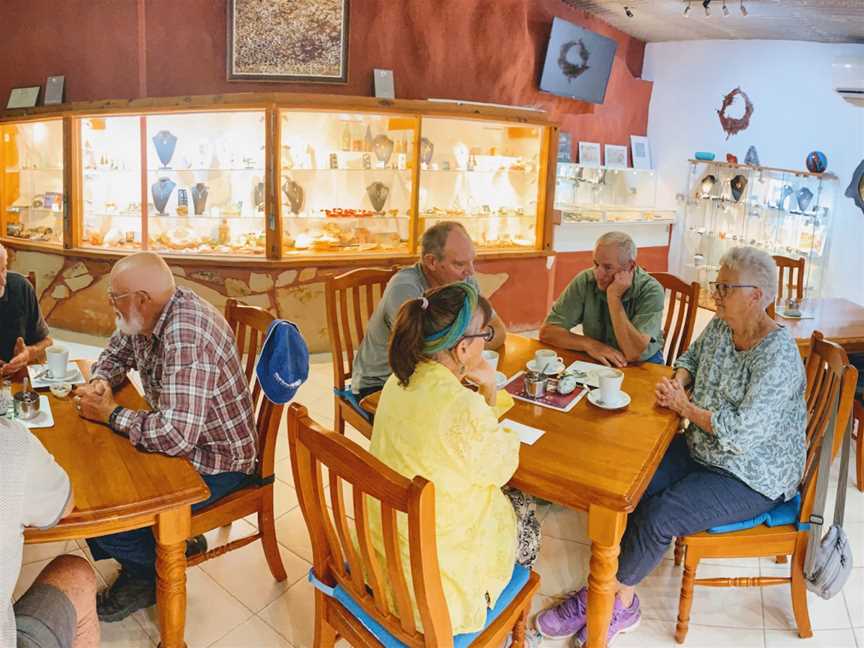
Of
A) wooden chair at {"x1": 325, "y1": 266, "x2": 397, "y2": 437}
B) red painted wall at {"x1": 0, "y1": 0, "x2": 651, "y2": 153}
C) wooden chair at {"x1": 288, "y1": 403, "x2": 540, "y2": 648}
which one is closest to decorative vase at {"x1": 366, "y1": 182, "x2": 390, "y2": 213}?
red painted wall at {"x1": 0, "y1": 0, "x2": 651, "y2": 153}

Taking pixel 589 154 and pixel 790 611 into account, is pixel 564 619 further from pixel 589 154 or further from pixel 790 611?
pixel 589 154

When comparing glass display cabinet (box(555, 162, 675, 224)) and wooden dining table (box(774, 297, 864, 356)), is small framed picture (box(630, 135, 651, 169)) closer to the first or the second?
glass display cabinet (box(555, 162, 675, 224))

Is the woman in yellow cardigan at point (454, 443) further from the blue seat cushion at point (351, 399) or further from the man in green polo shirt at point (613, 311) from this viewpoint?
the man in green polo shirt at point (613, 311)

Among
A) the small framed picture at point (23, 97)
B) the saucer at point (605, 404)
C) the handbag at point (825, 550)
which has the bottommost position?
the handbag at point (825, 550)

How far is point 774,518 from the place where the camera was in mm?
2117

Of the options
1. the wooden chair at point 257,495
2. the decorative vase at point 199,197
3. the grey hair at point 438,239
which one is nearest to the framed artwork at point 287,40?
the decorative vase at point 199,197

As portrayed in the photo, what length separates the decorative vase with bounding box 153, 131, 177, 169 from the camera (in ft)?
15.8

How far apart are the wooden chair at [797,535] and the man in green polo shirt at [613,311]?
0.68 m

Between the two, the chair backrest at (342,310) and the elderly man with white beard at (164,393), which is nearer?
the elderly man with white beard at (164,393)

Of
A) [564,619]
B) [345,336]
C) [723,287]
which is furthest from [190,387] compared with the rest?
[723,287]

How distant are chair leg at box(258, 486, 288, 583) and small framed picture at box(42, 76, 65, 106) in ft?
14.1

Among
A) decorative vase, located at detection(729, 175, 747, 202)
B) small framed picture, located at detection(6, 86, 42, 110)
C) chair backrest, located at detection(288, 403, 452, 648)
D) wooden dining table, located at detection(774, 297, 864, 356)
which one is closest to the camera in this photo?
chair backrest, located at detection(288, 403, 452, 648)

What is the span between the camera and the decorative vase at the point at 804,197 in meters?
5.93

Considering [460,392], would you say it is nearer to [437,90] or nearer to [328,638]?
[328,638]
